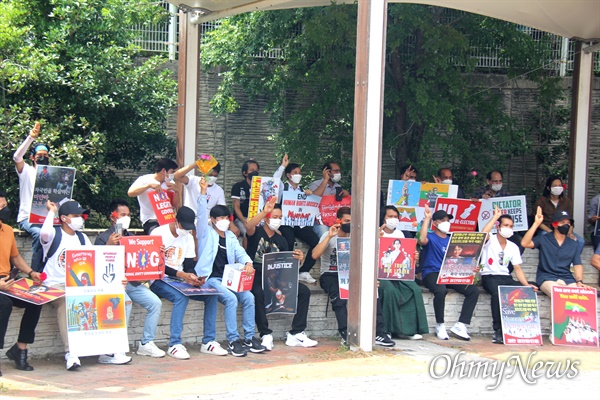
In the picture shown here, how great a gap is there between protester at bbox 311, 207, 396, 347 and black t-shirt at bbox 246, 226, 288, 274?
53 cm

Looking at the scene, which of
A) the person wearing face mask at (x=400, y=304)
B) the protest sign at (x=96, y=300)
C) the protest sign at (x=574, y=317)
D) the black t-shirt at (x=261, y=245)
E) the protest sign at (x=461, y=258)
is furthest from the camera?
the protest sign at (x=574, y=317)

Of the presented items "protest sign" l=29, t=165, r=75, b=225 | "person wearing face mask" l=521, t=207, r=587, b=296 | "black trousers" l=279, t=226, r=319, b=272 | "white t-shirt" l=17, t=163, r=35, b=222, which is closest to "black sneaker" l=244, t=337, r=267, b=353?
"black trousers" l=279, t=226, r=319, b=272

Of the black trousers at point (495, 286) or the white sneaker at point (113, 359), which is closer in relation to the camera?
the white sneaker at point (113, 359)

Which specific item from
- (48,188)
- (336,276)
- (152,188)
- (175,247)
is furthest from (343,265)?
(48,188)

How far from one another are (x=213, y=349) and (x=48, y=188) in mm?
2908

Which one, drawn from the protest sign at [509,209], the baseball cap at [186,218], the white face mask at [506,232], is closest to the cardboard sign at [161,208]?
the baseball cap at [186,218]

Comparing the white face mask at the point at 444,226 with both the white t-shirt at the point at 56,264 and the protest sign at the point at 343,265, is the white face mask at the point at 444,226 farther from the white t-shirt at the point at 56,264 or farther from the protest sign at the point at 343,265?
the white t-shirt at the point at 56,264

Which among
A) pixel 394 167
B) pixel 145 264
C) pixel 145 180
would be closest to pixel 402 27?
pixel 394 167

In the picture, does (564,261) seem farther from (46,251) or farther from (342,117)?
(46,251)

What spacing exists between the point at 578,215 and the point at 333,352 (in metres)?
6.01

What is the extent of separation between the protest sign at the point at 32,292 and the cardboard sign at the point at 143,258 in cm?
84

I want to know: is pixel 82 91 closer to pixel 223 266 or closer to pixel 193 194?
pixel 193 194

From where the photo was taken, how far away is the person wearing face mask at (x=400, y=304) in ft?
37.7

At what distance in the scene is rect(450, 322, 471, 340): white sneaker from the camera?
39.1ft
